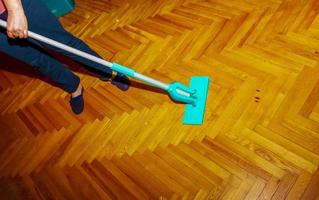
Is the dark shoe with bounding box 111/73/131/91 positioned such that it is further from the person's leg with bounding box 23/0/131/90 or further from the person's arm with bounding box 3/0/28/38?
the person's arm with bounding box 3/0/28/38

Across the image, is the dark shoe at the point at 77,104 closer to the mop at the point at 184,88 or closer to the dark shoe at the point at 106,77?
the dark shoe at the point at 106,77

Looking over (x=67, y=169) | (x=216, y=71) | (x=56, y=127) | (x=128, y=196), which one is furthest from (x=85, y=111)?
(x=216, y=71)

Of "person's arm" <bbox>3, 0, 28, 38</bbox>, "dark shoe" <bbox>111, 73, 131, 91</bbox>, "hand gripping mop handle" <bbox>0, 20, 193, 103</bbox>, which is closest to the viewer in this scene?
"person's arm" <bbox>3, 0, 28, 38</bbox>

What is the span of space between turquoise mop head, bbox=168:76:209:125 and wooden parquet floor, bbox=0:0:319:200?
0.11ft

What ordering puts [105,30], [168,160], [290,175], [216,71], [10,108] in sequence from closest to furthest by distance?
[290,175], [168,160], [216,71], [10,108], [105,30]

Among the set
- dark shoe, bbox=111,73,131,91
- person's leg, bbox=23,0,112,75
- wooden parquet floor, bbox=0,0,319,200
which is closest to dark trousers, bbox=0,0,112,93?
person's leg, bbox=23,0,112,75

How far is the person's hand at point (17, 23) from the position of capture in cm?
113

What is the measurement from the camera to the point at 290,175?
1.11 metres

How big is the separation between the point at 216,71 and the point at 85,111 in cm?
71

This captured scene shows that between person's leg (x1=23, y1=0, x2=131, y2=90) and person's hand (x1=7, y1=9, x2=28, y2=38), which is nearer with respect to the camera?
person's hand (x1=7, y1=9, x2=28, y2=38)

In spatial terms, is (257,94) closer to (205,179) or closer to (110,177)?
(205,179)

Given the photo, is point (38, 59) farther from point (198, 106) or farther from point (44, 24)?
point (198, 106)

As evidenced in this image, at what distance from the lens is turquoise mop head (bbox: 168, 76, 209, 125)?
4.37ft

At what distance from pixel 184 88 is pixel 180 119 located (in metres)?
0.16
